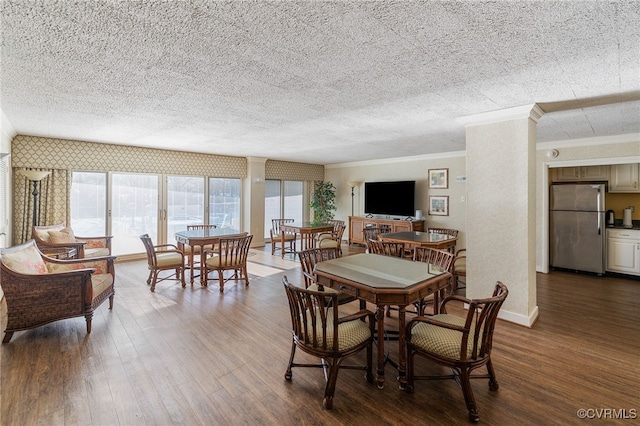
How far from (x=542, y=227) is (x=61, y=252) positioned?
8.03 meters

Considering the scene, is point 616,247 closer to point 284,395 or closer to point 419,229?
point 419,229

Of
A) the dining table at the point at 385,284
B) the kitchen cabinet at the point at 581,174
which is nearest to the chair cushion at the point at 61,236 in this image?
the dining table at the point at 385,284

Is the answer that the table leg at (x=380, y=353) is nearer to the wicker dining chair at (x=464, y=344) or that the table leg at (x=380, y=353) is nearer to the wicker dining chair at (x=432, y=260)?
the wicker dining chair at (x=464, y=344)

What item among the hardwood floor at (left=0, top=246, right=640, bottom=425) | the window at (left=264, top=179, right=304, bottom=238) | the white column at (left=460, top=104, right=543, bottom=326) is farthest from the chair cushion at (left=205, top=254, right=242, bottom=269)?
the window at (left=264, top=179, right=304, bottom=238)

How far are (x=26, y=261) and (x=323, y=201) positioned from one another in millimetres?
7165

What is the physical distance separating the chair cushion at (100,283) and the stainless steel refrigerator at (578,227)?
23.9ft

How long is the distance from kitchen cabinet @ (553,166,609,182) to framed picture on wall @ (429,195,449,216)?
2.11 m

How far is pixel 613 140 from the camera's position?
4871 millimetres

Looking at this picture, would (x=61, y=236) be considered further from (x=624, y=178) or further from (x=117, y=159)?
(x=624, y=178)

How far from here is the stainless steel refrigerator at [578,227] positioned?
17.3 feet

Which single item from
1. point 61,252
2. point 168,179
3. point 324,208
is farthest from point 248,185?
point 61,252

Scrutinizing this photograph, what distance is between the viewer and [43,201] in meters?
5.35

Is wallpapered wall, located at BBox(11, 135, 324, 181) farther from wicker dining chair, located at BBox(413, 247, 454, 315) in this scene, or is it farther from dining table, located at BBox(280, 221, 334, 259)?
wicker dining chair, located at BBox(413, 247, 454, 315)

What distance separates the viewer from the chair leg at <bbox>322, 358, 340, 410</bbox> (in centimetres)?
199
